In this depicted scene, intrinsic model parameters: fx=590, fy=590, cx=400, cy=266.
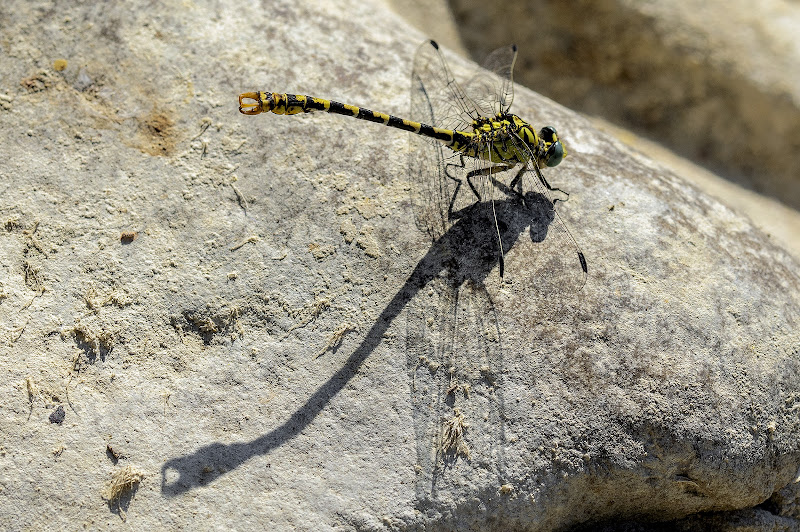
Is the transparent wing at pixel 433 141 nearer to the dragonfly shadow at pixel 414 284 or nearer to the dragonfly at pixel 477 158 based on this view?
the dragonfly at pixel 477 158

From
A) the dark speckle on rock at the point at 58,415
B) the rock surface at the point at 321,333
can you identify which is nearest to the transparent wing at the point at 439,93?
the rock surface at the point at 321,333

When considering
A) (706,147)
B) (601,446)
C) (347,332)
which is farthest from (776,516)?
(706,147)

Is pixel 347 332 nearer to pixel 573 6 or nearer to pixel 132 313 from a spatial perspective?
pixel 132 313

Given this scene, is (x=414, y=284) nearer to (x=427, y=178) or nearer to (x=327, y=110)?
(x=427, y=178)

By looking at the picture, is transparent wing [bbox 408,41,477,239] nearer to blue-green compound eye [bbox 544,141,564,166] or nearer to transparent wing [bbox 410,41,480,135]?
transparent wing [bbox 410,41,480,135]

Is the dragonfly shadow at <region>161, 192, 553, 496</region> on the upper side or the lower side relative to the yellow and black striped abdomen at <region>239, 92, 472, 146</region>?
lower

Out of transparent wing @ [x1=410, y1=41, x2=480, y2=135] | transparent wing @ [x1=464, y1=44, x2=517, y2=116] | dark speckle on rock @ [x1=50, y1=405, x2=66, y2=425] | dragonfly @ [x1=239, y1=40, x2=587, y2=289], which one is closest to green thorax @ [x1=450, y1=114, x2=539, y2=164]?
dragonfly @ [x1=239, y1=40, x2=587, y2=289]
